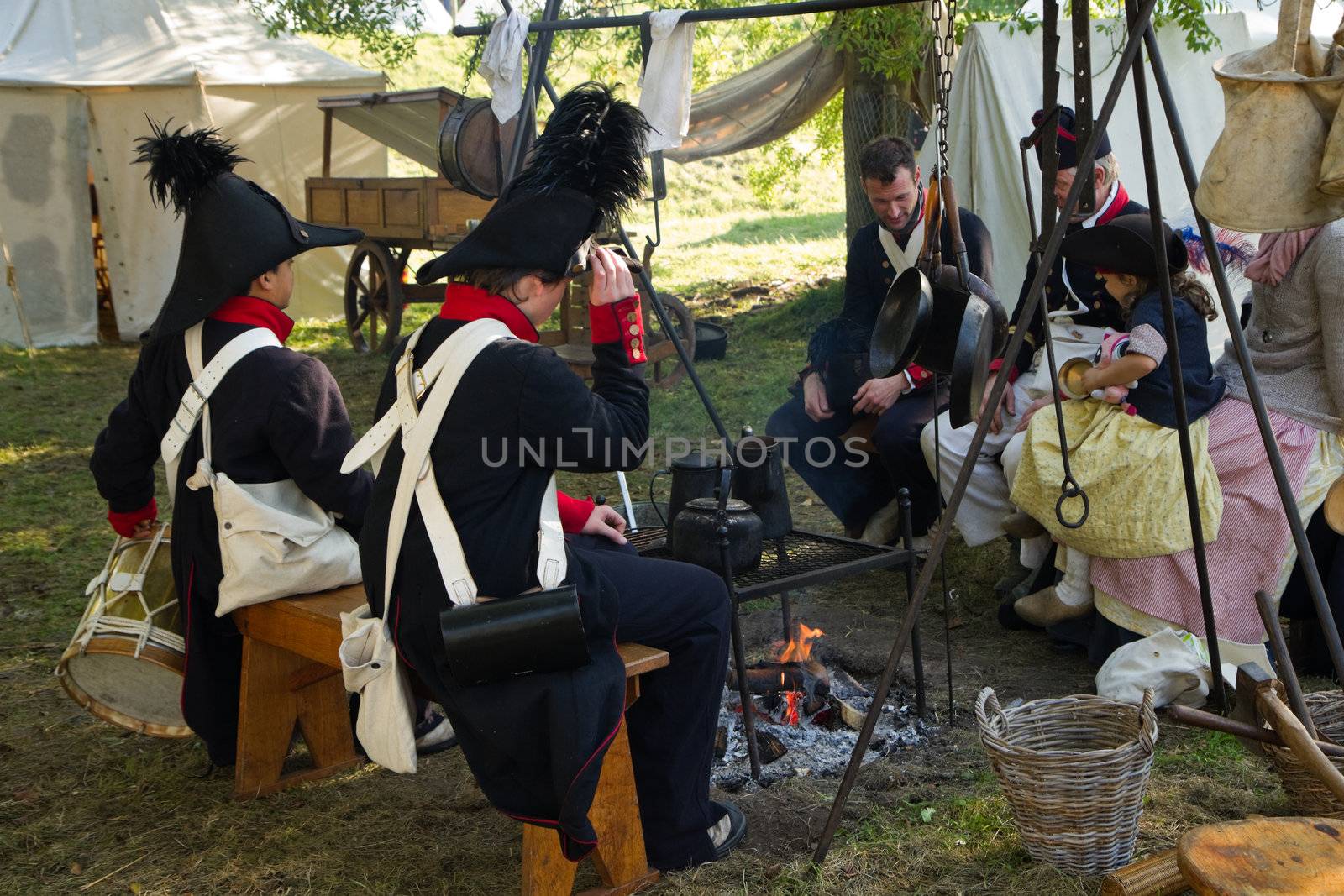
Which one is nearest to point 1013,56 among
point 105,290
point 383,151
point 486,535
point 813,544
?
point 813,544

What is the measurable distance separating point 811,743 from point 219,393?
6.36 feet

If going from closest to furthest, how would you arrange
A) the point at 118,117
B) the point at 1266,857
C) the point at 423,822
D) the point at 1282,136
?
the point at 1266,857
the point at 1282,136
the point at 423,822
the point at 118,117

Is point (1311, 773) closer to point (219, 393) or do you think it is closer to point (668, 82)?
point (219, 393)

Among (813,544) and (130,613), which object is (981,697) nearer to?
(813,544)

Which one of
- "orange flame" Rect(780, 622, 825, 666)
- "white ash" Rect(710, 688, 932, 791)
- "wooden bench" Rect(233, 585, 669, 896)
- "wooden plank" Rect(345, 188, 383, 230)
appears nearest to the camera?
"wooden bench" Rect(233, 585, 669, 896)

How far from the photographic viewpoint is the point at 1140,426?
12.0 ft

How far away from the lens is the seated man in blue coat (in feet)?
14.7

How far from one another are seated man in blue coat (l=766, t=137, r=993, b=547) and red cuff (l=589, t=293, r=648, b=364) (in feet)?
6.91

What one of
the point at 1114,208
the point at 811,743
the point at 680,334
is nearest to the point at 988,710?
the point at 811,743

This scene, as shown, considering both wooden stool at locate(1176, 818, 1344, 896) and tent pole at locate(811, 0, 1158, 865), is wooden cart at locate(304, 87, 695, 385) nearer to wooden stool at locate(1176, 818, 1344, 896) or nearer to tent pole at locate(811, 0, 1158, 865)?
tent pole at locate(811, 0, 1158, 865)

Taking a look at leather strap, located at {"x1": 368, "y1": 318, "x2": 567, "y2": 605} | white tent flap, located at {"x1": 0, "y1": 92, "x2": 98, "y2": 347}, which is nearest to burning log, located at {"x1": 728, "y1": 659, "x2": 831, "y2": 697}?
leather strap, located at {"x1": 368, "y1": 318, "x2": 567, "y2": 605}

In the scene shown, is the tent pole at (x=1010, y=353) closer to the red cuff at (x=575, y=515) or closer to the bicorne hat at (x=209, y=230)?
the red cuff at (x=575, y=515)

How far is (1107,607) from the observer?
12.3 ft

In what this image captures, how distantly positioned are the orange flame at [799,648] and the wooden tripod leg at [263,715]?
5.03 ft
